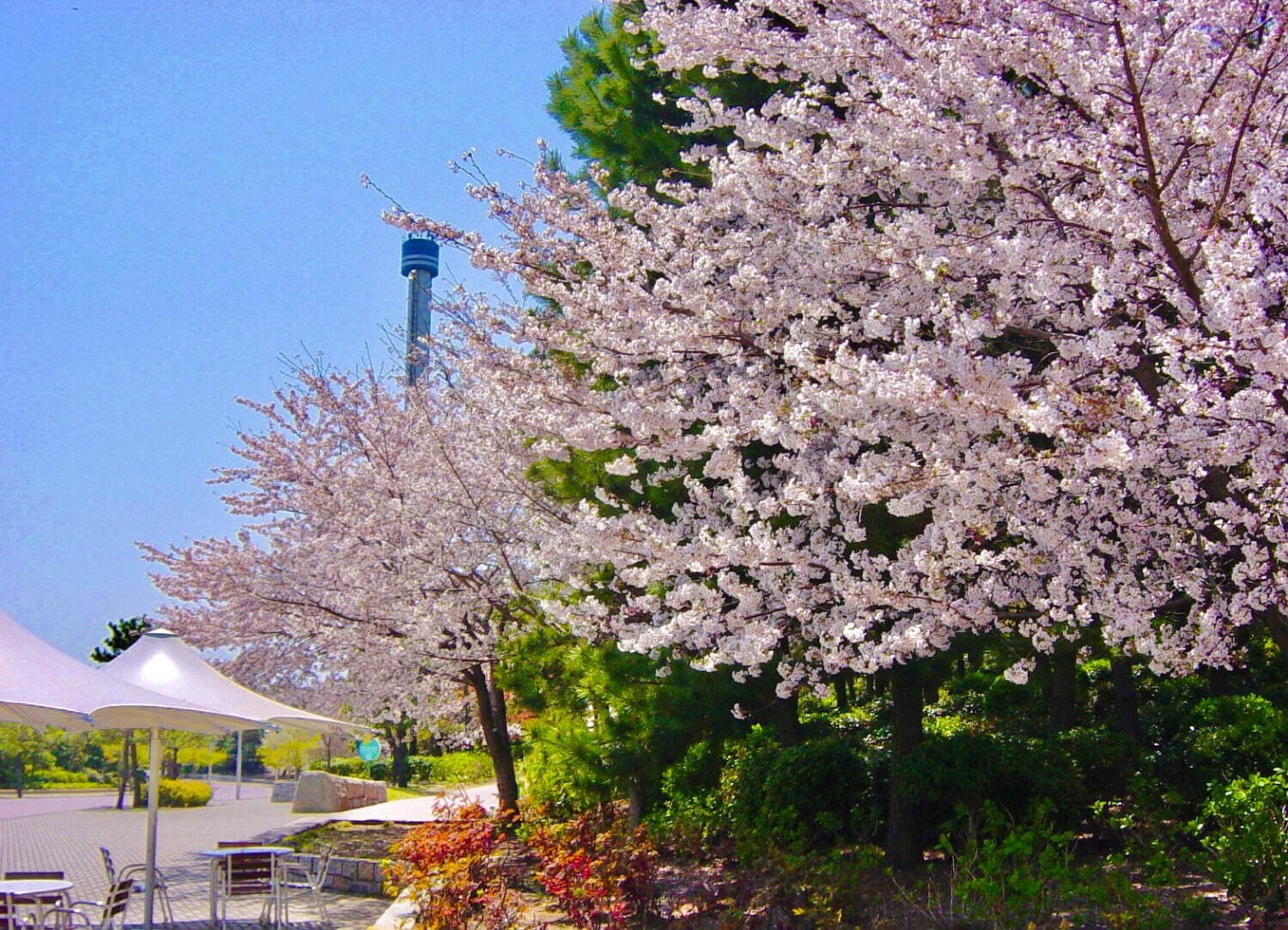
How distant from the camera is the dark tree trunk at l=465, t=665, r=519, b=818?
14.3 m

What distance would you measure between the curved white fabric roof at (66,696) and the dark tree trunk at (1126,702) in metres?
8.94

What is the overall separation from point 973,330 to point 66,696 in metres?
6.95

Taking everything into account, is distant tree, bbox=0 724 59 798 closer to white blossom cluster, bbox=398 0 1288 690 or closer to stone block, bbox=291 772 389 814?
stone block, bbox=291 772 389 814

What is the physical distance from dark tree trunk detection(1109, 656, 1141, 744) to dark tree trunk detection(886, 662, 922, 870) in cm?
343

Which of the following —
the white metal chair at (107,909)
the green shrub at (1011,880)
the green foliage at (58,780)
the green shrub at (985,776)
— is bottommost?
the green foliage at (58,780)

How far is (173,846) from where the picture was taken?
18047 millimetres

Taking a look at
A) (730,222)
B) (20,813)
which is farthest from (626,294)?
(20,813)

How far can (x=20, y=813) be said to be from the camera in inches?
1157

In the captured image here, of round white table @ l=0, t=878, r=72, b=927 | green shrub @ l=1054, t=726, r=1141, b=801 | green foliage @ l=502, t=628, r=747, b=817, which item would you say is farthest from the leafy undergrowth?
round white table @ l=0, t=878, r=72, b=927

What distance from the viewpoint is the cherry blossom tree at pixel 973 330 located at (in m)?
4.34

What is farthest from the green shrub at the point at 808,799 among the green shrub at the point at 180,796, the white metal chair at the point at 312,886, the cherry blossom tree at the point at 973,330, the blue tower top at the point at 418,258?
the blue tower top at the point at 418,258

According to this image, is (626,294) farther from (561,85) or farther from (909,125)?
(561,85)

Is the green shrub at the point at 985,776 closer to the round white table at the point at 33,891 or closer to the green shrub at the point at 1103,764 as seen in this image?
the green shrub at the point at 1103,764

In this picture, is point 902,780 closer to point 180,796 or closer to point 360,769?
point 180,796
